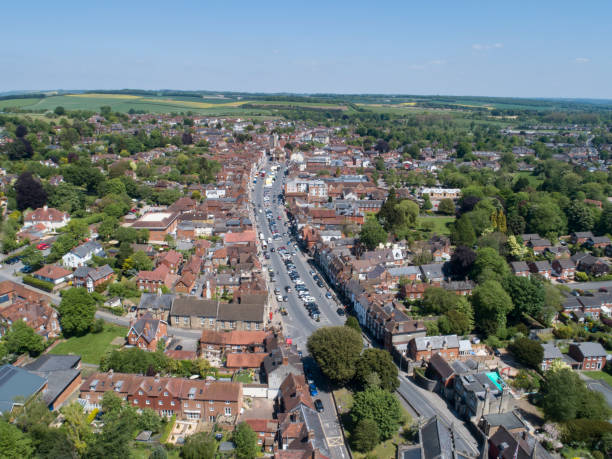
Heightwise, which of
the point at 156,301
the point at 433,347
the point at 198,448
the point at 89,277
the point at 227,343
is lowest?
the point at 198,448

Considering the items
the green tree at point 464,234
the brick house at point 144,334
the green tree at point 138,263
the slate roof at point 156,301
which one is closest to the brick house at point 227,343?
the brick house at point 144,334

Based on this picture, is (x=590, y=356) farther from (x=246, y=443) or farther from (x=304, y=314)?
(x=246, y=443)

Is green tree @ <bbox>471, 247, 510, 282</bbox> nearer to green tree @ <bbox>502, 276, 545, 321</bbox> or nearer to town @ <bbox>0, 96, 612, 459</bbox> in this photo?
town @ <bbox>0, 96, 612, 459</bbox>

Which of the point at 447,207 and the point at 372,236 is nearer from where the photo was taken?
the point at 372,236

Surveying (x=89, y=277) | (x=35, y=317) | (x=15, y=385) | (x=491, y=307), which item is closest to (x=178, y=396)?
(x=15, y=385)

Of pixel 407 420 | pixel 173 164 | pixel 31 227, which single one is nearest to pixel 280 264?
pixel 407 420

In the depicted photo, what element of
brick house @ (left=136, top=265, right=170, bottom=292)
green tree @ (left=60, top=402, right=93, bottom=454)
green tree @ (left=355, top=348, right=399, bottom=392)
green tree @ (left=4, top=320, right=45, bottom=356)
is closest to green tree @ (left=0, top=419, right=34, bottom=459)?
green tree @ (left=60, top=402, right=93, bottom=454)

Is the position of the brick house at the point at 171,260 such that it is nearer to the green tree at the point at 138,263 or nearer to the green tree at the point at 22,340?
the green tree at the point at 138,263
